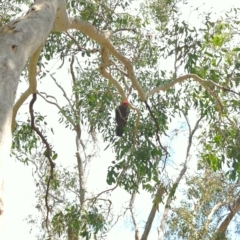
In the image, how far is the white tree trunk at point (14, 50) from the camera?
1540 mm

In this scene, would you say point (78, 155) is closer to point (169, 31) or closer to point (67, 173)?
point (67, 173)

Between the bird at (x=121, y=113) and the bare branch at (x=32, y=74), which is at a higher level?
the bird at (x=121, y=113)

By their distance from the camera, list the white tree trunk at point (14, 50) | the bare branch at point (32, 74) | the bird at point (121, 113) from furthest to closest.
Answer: the bird at point (121, 113) < the bare branch at point (32, 74) < the white tree trunk at point (14, 50)

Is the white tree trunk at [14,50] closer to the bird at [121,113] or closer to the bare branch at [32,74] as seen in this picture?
the bare branch at [32,74]

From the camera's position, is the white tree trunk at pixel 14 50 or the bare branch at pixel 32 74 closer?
the white tree trunk at pixel 14 50

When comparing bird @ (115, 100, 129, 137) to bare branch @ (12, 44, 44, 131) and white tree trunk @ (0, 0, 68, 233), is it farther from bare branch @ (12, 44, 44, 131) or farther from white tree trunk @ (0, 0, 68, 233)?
white tree trunk @ (0, 0, 68, 233)

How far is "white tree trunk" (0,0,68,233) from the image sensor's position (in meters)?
1.54

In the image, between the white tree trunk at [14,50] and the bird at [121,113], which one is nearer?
the white tree trunk at [14,50]

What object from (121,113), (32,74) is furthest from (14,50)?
(121,113)

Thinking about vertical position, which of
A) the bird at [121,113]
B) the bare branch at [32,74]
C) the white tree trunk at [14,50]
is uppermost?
the bird at [121,113]

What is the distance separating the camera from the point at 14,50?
188 cm

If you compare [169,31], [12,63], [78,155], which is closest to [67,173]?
[78,155]

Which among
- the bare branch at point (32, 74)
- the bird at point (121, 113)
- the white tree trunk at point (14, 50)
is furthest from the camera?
the bird at point (121, 113)

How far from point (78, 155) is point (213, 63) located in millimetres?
4279
